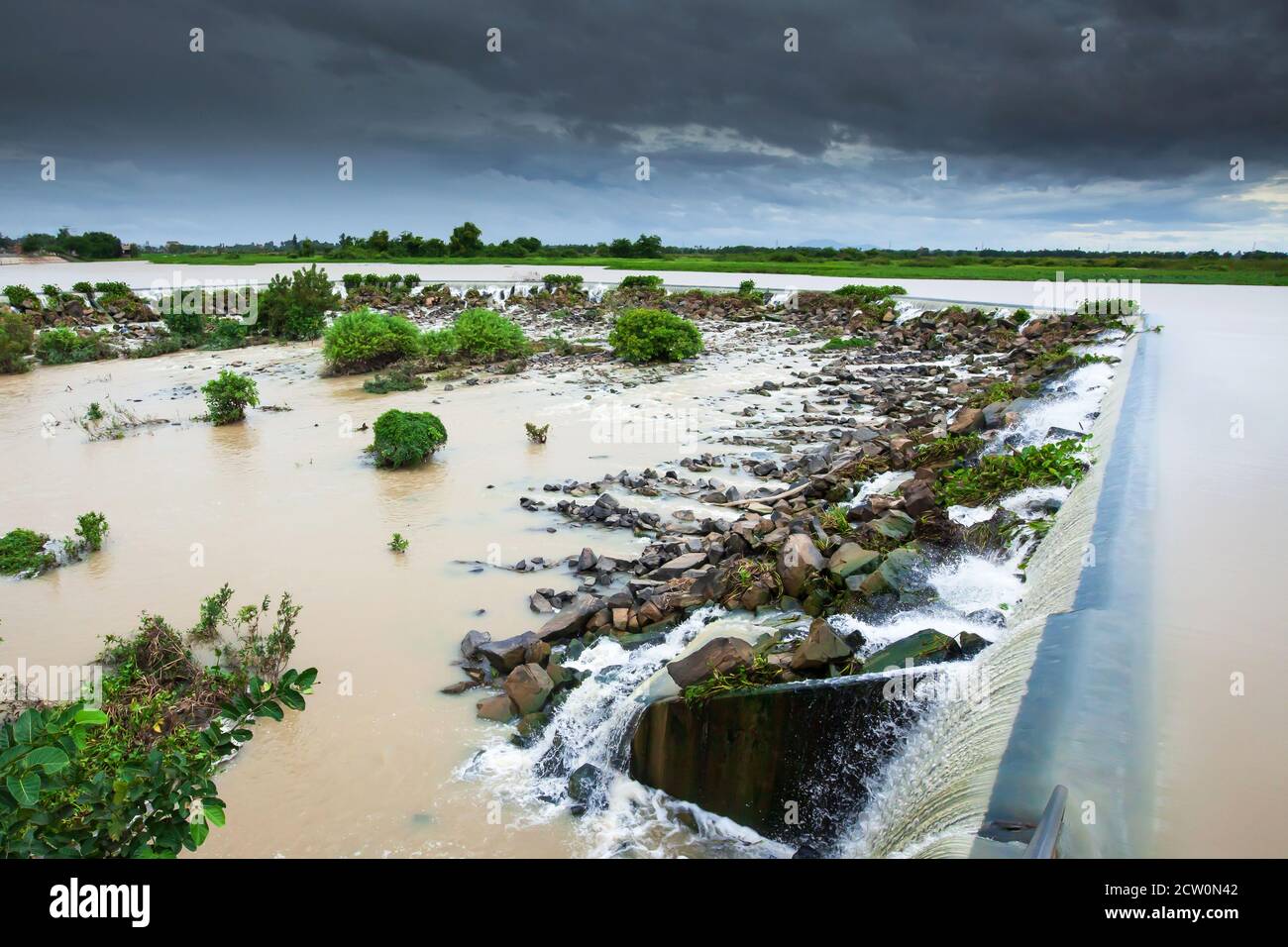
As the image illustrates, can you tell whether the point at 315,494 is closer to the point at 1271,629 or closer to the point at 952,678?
the point at 952,678

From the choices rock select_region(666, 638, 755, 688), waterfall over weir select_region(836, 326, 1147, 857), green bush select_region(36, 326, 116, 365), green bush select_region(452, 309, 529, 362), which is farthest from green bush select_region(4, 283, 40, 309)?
waterfall over weir select_region(836, 326, 1147, 857)

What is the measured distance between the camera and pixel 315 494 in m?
12.2

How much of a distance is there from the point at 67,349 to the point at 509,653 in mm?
27573

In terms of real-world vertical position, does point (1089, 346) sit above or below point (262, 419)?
above

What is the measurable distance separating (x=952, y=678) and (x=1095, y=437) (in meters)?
7.07

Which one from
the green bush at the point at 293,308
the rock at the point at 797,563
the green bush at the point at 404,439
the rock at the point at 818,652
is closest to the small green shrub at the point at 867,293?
the green bush at the point at 293,308

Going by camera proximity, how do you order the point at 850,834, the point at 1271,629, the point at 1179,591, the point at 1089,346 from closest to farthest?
the point at 850,834
the point at 1271,629
the point at 1179,591
the point at 1089,346

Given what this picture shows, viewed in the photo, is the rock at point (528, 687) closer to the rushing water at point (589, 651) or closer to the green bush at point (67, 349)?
the rushing water at point (589, 651)

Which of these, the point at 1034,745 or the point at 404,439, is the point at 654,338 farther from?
the point at 1034,745

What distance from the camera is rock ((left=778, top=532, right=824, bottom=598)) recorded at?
24.2 ft

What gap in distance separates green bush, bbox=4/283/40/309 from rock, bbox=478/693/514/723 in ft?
124

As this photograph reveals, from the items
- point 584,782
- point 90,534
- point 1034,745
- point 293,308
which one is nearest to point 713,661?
point 584,782

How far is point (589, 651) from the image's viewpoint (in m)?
7.28
